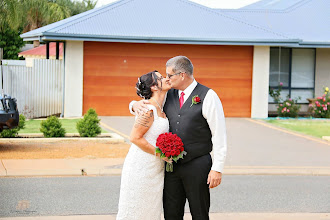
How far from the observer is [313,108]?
23.8 metres

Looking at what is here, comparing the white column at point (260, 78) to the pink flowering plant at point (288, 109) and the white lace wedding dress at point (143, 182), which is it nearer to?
the pink flowering plant at point (288, 109)

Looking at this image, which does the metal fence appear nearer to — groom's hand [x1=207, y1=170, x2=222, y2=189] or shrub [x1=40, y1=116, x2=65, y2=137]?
shrub [x1=40, y1=116, x2=65, y2=137]

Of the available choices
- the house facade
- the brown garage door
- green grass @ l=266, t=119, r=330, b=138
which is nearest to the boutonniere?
green grass @ l=266, t=119, r=330, b=138

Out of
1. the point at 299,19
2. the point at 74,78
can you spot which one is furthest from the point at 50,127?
the point at 299,19

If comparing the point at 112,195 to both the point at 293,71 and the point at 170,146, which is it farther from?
the point at 293,71

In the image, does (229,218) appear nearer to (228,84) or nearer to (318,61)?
(228,84)

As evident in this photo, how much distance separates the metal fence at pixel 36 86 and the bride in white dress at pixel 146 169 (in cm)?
1605

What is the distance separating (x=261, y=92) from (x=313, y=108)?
252 cm

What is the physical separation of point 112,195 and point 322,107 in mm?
15145

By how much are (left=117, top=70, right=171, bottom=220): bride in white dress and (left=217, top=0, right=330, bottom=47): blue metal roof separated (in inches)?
695

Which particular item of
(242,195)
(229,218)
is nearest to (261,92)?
(242,195)

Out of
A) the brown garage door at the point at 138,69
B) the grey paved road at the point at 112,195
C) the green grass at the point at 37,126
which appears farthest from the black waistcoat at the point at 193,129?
the brown garage door at the point at 138,69

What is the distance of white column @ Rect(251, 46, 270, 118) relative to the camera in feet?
74.1

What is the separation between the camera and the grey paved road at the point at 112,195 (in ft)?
28.7
